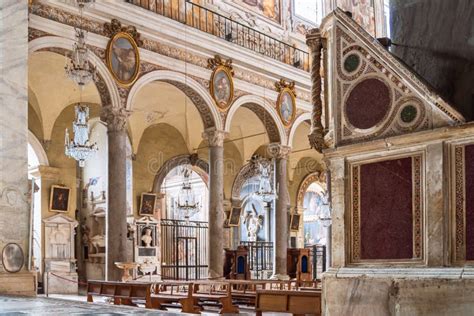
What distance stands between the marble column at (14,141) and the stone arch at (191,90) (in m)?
3.84

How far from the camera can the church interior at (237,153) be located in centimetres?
441

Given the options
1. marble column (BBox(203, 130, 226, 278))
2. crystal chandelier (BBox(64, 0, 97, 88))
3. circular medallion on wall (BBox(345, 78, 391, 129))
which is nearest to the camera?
circular medallion on wall (BBox(345, 78, 391, 129))

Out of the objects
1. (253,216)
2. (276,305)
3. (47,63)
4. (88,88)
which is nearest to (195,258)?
(253,216)

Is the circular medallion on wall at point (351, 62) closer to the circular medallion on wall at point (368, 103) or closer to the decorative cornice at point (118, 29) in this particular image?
the circular medallion on wall at point (368, 103)

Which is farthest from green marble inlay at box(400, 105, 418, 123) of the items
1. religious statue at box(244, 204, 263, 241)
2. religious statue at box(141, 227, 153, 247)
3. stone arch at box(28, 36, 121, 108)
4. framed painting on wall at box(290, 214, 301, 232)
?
framed painting on wall at box(290, 214, 301, 232)

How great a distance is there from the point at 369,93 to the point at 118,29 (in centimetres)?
1048

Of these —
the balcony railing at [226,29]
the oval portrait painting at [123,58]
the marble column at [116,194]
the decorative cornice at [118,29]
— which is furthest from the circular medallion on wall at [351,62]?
the balcony railing at [226,29]

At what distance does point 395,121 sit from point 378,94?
264mm

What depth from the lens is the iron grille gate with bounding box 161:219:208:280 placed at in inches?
817

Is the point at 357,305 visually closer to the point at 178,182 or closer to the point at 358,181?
the point at 358,181

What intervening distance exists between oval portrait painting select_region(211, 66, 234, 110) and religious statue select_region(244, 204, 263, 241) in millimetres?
8311

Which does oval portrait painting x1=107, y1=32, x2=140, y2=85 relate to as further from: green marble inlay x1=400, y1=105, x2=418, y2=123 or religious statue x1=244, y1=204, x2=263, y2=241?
religious statue x1=244, y1=204, x2=263, y2=241

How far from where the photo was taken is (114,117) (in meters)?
14.3

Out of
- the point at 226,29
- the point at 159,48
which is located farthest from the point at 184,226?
the point at 159,48
